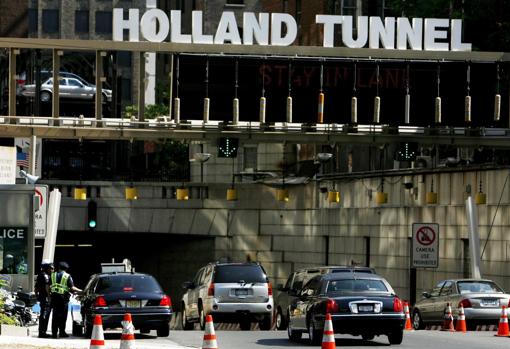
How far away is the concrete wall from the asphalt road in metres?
13.4

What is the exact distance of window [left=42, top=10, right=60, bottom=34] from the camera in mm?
129625

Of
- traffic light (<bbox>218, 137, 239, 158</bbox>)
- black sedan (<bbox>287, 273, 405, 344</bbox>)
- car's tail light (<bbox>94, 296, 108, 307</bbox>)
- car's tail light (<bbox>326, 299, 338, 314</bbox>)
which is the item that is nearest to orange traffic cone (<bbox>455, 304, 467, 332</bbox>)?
black sedan (<bbox>287, 273, 405, 344</bbox>)

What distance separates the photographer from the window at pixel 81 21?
130 meters

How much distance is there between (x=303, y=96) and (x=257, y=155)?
35899 mm

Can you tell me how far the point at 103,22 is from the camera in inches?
5143

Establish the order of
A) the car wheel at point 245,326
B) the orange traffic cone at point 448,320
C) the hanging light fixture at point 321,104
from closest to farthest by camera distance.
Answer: the orange traffic cone at point 448,320 < the car wheel at point 245,326 < the hanging light fixture at point 321,104

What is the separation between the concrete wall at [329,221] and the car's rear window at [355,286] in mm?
17268

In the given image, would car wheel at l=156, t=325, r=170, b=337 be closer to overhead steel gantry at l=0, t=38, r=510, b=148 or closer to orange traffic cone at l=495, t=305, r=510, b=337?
orange traffic cone at l=495, t=305, r=510, b=337

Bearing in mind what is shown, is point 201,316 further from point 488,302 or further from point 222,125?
point 222,125

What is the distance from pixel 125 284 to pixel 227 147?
14293mm

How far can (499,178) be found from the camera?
47.9m

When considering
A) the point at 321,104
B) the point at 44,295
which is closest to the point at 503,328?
the point at 44,295

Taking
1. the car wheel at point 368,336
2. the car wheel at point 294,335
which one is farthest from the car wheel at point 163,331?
the car wheel at point 368,336

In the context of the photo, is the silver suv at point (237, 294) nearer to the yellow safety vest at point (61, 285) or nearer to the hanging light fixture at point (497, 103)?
the yellow safety vest at point (61, 285)
